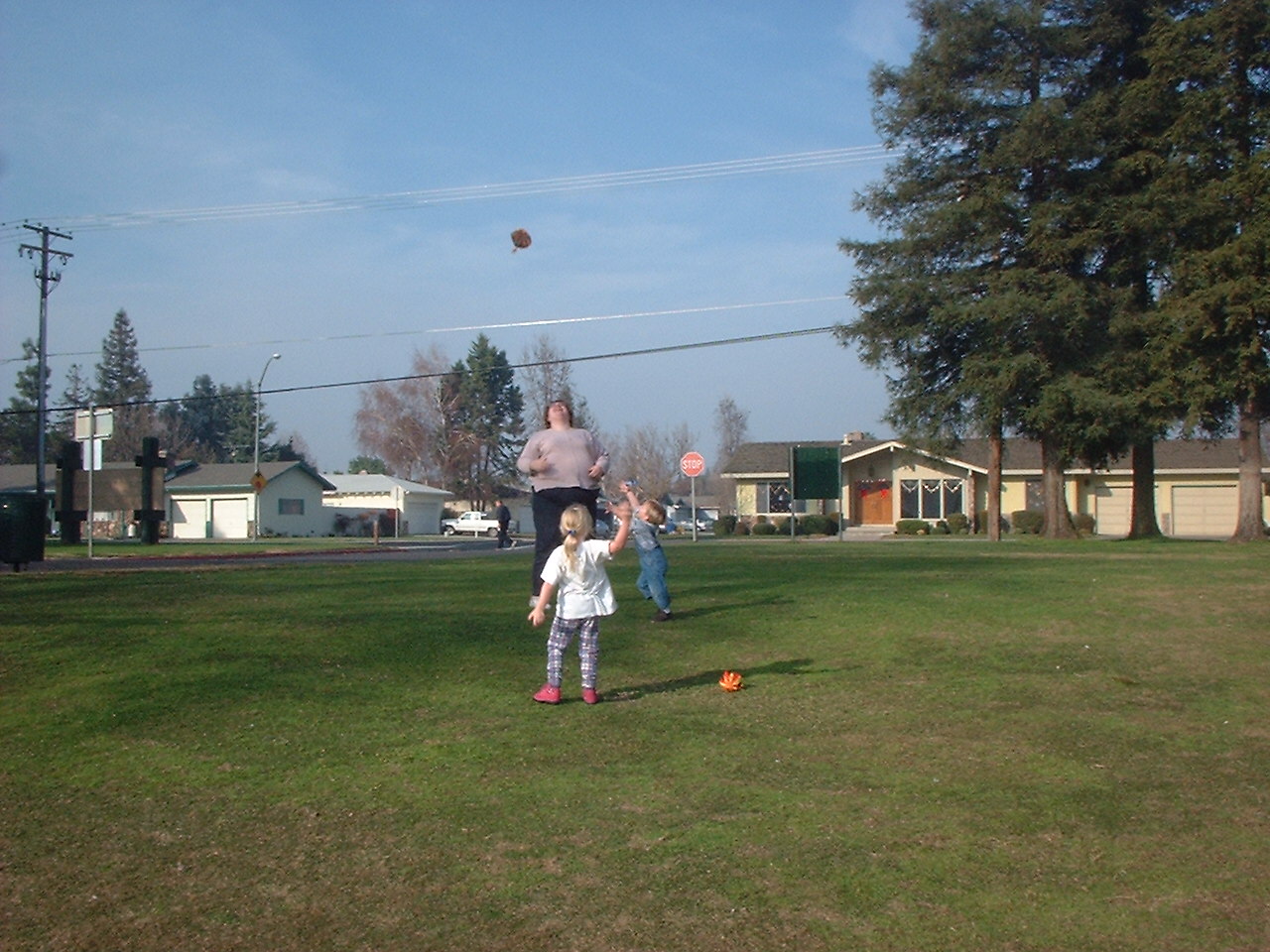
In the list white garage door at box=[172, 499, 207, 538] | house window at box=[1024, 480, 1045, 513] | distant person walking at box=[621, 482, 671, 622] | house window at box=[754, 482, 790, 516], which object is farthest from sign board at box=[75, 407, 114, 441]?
house window at box=[1024, 480, 1045, 513]

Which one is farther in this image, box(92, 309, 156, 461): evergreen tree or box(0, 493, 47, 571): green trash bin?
box(92, 309, 156, 461): evergreen tree

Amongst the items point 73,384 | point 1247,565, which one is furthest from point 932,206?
point 73,384

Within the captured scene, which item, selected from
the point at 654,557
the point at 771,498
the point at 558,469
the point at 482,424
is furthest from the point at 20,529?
the point at 482,424

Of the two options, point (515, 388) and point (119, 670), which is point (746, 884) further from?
point (515, 388)

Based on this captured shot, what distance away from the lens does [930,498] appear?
52.3 m

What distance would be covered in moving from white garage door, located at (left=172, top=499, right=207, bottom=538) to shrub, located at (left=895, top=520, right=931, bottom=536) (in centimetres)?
3910

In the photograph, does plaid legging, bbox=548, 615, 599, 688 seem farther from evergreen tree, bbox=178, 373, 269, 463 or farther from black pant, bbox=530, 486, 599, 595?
evergreen tree, bbox=178, 373, 269, 463

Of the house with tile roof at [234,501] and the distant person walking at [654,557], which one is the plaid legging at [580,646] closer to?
the distant person walking at [654,557]

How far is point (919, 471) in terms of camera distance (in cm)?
5231

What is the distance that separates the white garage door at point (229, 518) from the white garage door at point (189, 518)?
673 millimetres

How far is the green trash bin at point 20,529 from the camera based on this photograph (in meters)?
16.7

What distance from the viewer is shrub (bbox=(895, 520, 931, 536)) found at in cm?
4703

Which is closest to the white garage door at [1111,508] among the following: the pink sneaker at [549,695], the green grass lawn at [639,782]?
the green grass lawn at [639,782]

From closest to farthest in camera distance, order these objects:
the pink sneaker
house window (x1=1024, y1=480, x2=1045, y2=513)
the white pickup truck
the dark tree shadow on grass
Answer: the pink sneaker < the dark tree shadow on grass < house window (x1=1024, y1=480, x2=1045, y2=513) < the white pickup truck
